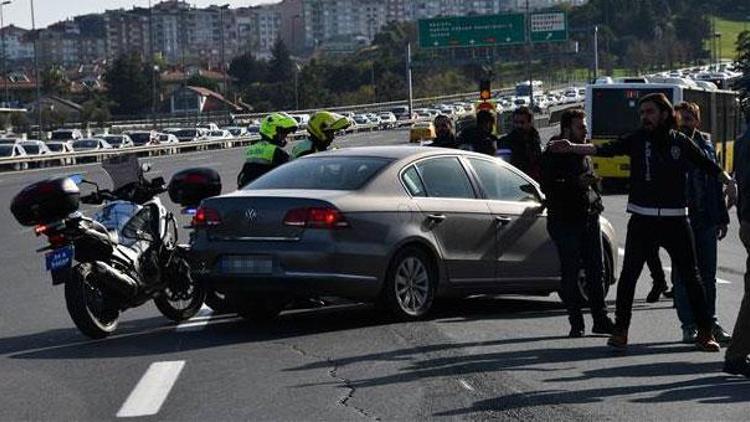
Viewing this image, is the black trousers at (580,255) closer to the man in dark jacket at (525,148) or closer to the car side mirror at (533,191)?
the car side mirror at (533,191)

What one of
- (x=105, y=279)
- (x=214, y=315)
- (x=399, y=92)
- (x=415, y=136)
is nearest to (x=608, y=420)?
(x=105, y=279)

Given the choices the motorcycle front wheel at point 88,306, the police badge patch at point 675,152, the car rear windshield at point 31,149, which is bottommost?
the car rear windshield at point 31,149

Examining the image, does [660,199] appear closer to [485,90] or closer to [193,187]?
[193,187]

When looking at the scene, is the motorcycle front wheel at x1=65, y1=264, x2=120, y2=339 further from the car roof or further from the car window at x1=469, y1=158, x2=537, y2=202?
the car window at x1=469, y1=158, x2=537, y2=202

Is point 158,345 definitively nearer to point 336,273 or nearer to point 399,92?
point 336,273

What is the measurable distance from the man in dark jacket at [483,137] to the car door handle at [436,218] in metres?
4.37

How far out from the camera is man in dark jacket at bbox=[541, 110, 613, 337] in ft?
36.6

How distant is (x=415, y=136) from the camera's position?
6612cm

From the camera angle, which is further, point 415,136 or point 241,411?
point 415,136

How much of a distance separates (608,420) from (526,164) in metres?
7.32

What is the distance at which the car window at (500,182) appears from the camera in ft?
41.8

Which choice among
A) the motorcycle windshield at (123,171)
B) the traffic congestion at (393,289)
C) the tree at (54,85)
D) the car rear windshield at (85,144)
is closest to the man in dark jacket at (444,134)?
the traffic congestion at (393,289)

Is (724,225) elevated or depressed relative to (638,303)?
elevated

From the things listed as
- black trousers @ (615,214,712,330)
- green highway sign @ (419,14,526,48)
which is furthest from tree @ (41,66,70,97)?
black trousers @ (615,214,712,330)
